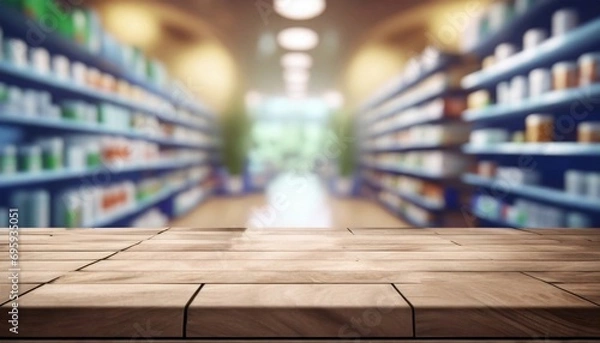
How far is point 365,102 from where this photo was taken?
34.6ft

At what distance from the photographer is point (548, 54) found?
10.0 ft

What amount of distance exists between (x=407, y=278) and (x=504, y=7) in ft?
12.4

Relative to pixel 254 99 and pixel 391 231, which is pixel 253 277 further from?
pixel 254 99

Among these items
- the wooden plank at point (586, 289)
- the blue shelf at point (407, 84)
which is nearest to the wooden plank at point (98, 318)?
the wooden plank at point (586, 289)

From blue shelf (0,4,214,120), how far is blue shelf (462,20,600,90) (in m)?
3.35

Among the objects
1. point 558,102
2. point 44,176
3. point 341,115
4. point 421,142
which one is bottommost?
point 44,176

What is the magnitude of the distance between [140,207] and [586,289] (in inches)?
181

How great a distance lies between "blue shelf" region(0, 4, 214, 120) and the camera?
8.49 feet

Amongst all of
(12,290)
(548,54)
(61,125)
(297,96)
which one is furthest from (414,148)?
(297,96)

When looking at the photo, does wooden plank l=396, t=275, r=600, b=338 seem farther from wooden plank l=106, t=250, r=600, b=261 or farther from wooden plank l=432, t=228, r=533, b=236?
Answer: wooden plank l=432, t=228, r=533, b=236

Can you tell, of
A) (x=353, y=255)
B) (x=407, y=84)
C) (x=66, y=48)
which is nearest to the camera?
(x=353, y=255)

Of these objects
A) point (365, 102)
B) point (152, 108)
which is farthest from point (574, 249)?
point (365, 102)

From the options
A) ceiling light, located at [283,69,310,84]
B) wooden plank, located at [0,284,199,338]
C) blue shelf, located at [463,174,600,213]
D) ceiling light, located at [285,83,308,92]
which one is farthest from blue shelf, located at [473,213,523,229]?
ceiling light, located at [285,83,308,92]

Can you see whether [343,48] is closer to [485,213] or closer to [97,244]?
[485,213]
